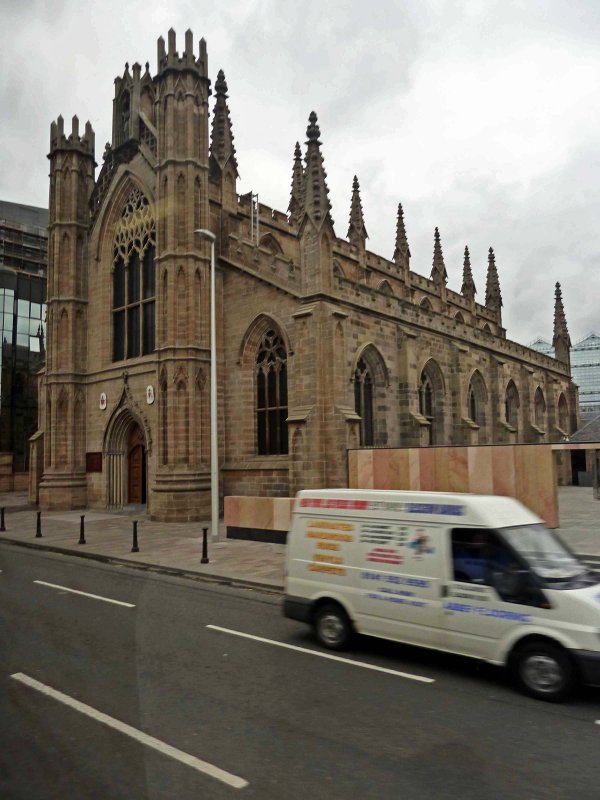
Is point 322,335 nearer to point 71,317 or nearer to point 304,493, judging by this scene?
point 304,493

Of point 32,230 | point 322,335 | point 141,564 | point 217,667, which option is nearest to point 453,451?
point 322,335

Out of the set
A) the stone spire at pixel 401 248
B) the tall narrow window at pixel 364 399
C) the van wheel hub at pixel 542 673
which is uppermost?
the stone spire at pixel 401 248

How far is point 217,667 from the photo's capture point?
6.96 meters

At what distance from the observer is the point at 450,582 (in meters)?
6.66

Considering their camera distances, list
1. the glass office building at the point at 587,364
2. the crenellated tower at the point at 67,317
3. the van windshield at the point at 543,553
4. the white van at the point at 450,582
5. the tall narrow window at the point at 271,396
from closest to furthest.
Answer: the white van at the point at 450,582 < the van windshield at the point at 543,553 < the tall narrow window at the point at 271,396 < the crenellated tower at the point at 67,317 < the glass office building at the point at 587,364

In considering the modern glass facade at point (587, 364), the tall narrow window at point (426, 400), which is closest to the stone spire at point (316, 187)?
the tall narrow window at point (426, 400)

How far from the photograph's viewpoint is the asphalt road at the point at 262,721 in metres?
4.41

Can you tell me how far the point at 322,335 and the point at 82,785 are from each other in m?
16.2

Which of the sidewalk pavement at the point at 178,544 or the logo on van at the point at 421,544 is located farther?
the sidewalk pavement at the point at 178,544

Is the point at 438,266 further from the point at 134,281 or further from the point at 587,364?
the point at 587,364

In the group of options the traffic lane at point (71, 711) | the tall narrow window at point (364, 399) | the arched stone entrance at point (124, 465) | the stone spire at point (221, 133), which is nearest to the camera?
the traffic lane at point (71, 711)

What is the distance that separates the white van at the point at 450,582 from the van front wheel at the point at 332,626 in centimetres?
1

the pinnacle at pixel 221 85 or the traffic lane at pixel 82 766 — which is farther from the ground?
the pinnacle at pixel 221 85

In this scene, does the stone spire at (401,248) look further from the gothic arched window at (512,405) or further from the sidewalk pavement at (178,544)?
the sidewalk pavement at (178,544)
